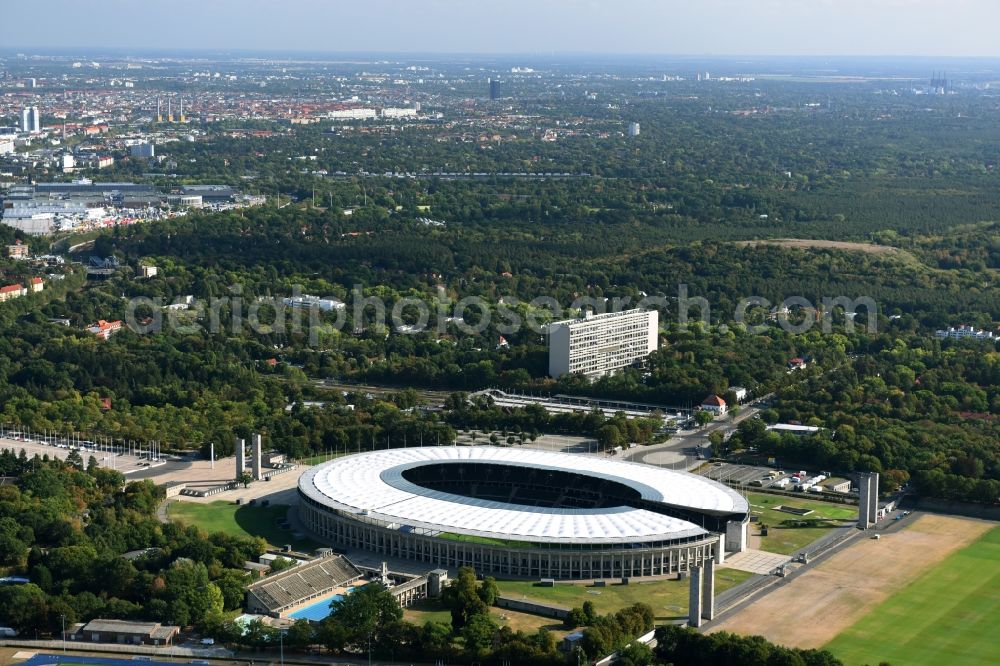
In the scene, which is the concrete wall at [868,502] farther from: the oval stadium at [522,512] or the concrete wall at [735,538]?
the concrete wall at [735,538]

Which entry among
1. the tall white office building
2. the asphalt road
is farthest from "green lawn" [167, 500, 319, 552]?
the tall white office building

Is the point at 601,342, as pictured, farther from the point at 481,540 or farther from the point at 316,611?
the point at 316,611

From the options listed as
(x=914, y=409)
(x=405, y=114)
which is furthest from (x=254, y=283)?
(x=405, y=114)

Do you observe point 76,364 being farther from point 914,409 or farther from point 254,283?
point 914,409

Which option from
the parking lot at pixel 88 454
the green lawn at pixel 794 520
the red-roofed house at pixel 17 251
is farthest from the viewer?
the red-roofed house at pixel 17 251

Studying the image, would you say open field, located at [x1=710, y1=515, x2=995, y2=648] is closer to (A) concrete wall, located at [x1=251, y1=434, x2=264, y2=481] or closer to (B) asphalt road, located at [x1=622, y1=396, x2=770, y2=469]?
(B) asphalt road, located at [x1=622, y1=396, x2=770, y2=469]

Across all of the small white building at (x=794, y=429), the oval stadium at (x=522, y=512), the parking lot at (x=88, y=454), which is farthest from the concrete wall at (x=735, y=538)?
the parking lot at (x=88, y=454)
